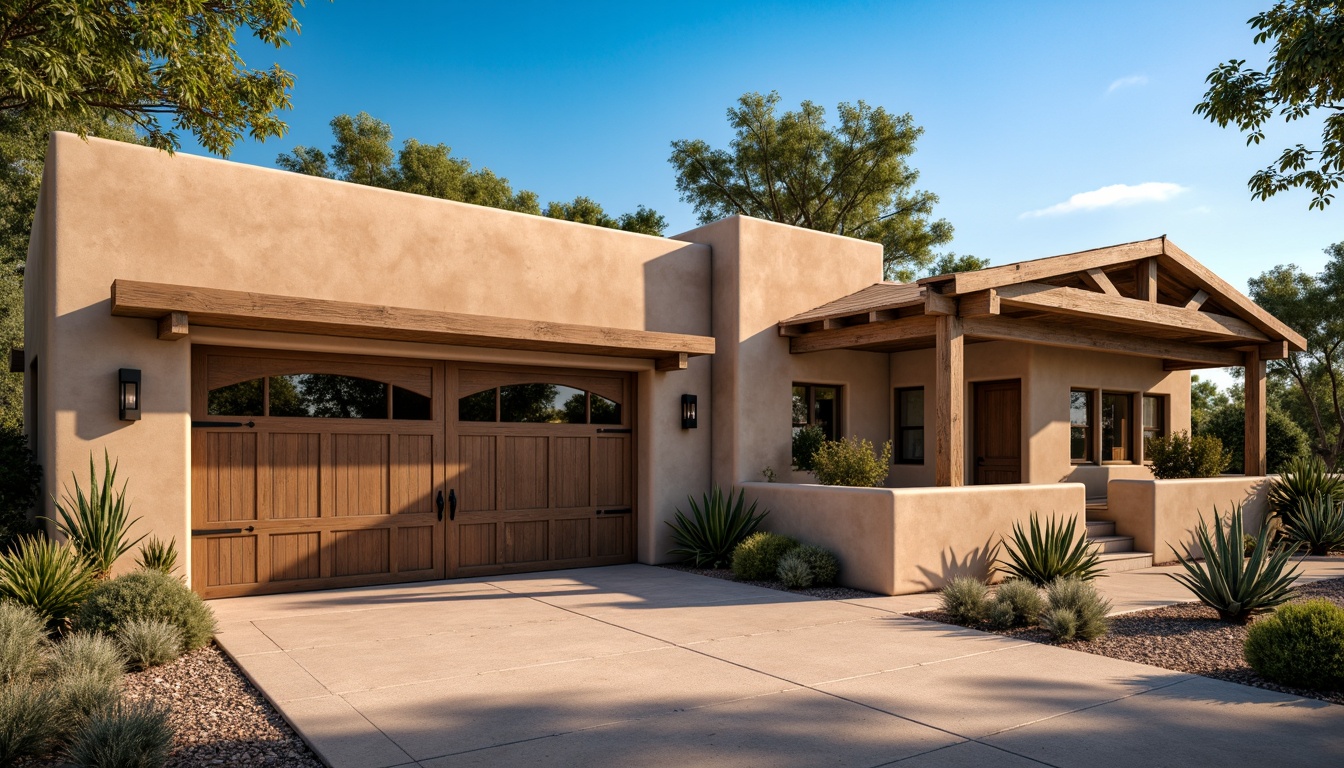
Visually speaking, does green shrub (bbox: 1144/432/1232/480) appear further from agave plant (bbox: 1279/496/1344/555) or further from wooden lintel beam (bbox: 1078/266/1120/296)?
wooden lintel beam (bbox: 1078/266/1120/296)

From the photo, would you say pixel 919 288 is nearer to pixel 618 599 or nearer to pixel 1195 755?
pixel 618 599

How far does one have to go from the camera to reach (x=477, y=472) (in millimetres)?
11086

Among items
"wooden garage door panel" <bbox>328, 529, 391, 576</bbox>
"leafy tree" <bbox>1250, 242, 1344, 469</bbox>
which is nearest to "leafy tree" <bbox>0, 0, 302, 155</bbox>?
"wooden garage door panel" <bbox>328, 529, 391, 576</bbox>

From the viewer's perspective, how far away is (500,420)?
11.3 meters

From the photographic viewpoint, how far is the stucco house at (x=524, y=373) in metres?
8.71

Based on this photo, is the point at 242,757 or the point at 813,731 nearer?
the point at 242,757

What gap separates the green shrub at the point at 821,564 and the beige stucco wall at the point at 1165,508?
211 inches

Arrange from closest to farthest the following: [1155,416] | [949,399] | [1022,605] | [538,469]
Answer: [1022,605], [949,399], [538,469], [1155,416]

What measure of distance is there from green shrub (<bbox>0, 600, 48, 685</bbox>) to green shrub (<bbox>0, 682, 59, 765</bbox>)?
1257mm

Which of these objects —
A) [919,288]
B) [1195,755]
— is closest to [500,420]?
[919,288]

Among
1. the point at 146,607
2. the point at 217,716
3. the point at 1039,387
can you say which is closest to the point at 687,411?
the point at 1039,387

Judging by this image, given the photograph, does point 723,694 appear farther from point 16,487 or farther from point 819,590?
point 16,487

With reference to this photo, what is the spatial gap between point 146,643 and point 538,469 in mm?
5676

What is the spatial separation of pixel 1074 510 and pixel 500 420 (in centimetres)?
760
